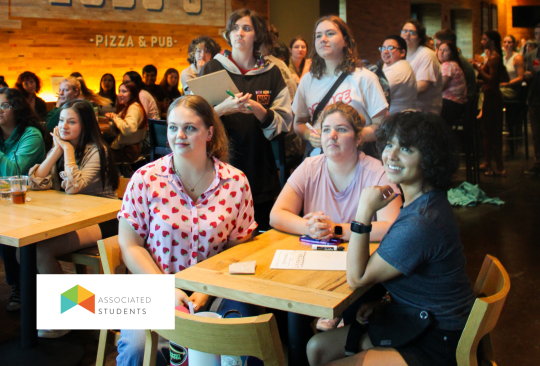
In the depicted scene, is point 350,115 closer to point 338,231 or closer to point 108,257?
point 338,231

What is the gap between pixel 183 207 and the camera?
2.05 meters

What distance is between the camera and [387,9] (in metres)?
12.1

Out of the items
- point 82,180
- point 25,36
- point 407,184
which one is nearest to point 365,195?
point 407,184

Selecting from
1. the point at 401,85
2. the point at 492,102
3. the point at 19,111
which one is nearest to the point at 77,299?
the point at 19,111

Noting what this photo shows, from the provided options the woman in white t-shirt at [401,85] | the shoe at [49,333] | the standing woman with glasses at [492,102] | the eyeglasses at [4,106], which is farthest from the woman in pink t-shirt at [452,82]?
the shoe at [49,333]

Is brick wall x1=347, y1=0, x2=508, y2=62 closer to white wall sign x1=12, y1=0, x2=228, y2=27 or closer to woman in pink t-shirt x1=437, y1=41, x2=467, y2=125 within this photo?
white wall sign x1=12, y1=0, x2=228, y2=27

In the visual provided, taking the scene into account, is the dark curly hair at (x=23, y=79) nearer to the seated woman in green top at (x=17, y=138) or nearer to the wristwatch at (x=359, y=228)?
the seated woman in green top at (x=17, y=138)

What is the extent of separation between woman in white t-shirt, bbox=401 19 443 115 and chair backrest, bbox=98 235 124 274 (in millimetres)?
3415

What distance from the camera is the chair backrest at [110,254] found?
1.97 meters

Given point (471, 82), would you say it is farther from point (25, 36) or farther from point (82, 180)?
point (25, 36)

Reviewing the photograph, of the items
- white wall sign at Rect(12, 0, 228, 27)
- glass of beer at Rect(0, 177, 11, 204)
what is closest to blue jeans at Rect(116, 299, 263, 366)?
glass of beer at Rect(0, 177, 11, 204)

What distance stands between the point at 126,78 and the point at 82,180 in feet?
13.7

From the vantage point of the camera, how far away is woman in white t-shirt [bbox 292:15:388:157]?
2.88 meters

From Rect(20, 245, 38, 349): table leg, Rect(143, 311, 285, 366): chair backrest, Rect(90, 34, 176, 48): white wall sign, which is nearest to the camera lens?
Rect(143, 311, 285, 366): chair backrest
